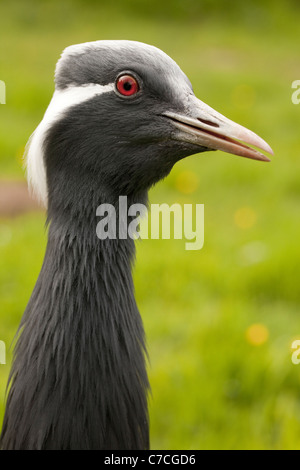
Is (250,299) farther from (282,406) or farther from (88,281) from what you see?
(88,281)

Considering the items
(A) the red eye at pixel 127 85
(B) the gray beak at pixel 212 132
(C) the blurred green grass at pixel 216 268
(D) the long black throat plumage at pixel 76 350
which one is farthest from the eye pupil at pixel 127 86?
(C) the blurred green grass at pixel 216 268

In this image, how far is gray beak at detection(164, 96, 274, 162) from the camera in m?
2.30

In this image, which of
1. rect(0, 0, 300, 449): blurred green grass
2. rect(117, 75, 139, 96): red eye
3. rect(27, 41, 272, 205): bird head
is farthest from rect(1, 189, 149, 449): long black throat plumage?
rect(0, 0, 300, 449): blurred green grass

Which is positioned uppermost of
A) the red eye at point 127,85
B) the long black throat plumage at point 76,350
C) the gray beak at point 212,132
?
the red eye at point 127,85

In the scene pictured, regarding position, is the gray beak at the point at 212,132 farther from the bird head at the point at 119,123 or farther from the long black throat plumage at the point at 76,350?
the long black throat plumage at the point at 76,350

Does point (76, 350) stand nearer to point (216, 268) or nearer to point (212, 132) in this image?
point (212, 132)

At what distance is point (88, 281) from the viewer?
2.39 metres

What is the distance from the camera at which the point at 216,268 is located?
196 inches

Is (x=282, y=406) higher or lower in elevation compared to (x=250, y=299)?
lower

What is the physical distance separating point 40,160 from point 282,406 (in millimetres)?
2076

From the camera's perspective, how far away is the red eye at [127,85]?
2.32m

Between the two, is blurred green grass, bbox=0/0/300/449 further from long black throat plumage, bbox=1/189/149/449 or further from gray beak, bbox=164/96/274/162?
gray beak, bbox=164/96/274/162

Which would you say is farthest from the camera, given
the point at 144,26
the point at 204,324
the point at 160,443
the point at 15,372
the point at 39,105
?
the point at 144,26

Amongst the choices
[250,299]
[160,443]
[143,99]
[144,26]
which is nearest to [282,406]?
[160,443]
